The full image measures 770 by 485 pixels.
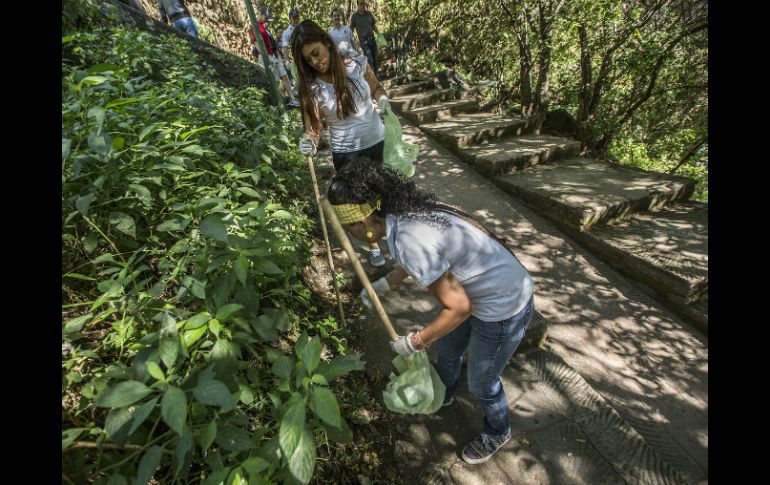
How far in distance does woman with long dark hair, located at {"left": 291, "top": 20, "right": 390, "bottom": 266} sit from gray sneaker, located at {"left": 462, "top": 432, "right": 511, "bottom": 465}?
2034mm

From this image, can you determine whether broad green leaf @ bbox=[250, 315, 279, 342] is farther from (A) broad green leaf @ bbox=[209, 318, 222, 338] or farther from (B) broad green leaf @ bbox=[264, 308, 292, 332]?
(A) broad green leaf @ bbox=[209, 318, 222, 338]

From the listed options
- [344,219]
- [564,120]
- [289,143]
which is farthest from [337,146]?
[564,120]

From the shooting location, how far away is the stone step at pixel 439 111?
673 centimetres

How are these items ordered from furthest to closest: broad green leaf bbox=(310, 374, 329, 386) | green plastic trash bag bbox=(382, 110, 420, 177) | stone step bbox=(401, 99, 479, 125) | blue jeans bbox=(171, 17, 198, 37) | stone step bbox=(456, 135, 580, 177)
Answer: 1. stone step bbox=(401, 99, 479, 125)
2. blue jeans bbox=(171, 17, 198, 37)
3. stone step bbox=(456, 135, 580, 177)
4. green plastic trash bag bbox=(382, 110, 420, 177)
5. broad green leaf bbox=(310, 374, 329, 386)

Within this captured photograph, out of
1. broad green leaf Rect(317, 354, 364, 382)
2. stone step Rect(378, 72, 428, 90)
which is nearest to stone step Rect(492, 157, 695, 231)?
broad green leaf Rect(317, 354, 364, 382)

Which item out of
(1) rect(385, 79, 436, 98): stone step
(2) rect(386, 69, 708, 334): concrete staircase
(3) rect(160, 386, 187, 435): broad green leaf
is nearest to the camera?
(3) rect(160, 386, 187, 435): broad green leaf

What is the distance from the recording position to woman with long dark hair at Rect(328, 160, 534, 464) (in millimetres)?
1471

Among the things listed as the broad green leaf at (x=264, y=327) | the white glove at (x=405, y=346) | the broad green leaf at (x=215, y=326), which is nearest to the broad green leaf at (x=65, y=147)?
the broad green leaf at (x=215, y=326)

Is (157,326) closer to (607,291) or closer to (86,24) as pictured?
(607,291)

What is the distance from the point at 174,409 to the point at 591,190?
4419mm

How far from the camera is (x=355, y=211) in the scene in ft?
5.07

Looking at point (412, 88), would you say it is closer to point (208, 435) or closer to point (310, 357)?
point (310, 357)
